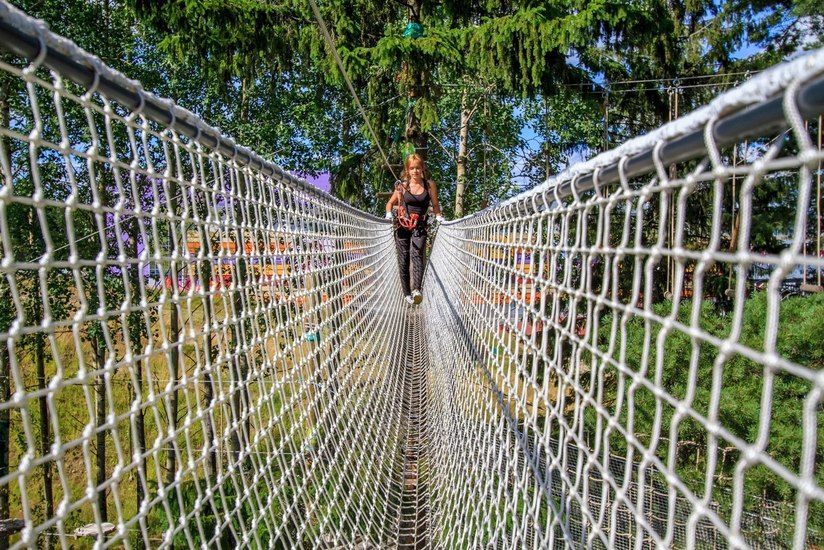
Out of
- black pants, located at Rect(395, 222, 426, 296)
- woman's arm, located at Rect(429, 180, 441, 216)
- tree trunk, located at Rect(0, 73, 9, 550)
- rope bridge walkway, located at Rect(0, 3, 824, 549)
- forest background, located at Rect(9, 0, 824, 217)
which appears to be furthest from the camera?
tree trunk, located at Rect(0, 73, 9, 550)

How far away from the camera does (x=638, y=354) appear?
157 inches

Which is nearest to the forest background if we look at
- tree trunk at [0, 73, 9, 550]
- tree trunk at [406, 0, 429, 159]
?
tree trunk at [406, 0, 429, 159]

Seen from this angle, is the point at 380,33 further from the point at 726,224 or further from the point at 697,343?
the point at 697,343

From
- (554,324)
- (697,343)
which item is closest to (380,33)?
(554,324)

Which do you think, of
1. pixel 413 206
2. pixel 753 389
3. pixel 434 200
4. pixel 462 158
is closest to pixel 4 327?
pixel 413 206

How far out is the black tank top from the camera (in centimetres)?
420

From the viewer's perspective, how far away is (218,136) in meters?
1.25

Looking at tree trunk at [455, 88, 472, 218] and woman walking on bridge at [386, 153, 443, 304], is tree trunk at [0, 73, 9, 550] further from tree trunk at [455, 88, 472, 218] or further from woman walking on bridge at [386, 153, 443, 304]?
tree trunk at [455, 88, 472, 218]

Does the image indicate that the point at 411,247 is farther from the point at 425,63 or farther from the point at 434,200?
the point at 425,63

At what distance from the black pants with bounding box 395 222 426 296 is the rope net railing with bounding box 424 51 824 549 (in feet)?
1.06

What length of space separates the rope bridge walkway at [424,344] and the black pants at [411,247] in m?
0.20

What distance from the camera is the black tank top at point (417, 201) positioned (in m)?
4.20

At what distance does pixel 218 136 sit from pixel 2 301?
5.53 m

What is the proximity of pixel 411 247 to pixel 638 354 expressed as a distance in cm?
156
